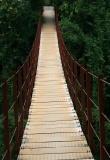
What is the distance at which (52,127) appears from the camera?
6684 millimetres

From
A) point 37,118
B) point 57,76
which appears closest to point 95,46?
point 57,76

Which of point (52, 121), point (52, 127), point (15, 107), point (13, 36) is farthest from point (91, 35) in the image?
point (15, 107)

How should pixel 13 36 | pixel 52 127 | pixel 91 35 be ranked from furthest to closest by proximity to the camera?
1. pixel 91 35
2. pixel 13 36
3. pixel 52 127

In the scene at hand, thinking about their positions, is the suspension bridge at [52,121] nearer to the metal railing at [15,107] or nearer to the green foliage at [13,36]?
the metal railing at [15,107]

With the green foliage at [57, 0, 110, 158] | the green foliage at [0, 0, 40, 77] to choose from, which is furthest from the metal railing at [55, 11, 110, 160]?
the green foliage at [0, 0, 40, 77]

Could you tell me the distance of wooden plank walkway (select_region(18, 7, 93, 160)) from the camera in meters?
5.34

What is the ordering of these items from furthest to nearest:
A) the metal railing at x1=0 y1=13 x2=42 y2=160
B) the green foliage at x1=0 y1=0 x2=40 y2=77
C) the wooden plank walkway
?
the green foliage at x1=0 y1=0 x2=40 y2=77 < the wooden plank walkway < the metal railing at x1=0 y1=13 x2=42 y2=160

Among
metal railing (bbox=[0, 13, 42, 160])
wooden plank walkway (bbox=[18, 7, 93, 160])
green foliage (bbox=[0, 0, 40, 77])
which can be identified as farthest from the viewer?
green foliage (bbox=[0, 0, 40, 77])

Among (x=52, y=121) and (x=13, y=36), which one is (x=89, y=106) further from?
(x=13, y=36)

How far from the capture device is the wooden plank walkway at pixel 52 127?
5.34m

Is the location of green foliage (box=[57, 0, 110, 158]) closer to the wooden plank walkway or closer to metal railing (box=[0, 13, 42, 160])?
the wooden plank walkway

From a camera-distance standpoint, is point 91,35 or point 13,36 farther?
point 91,35

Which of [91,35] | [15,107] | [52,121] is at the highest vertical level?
[15,107]

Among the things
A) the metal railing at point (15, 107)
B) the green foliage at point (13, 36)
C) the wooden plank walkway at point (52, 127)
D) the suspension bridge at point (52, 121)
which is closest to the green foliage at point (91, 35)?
the green foliage at point (13, 36)
